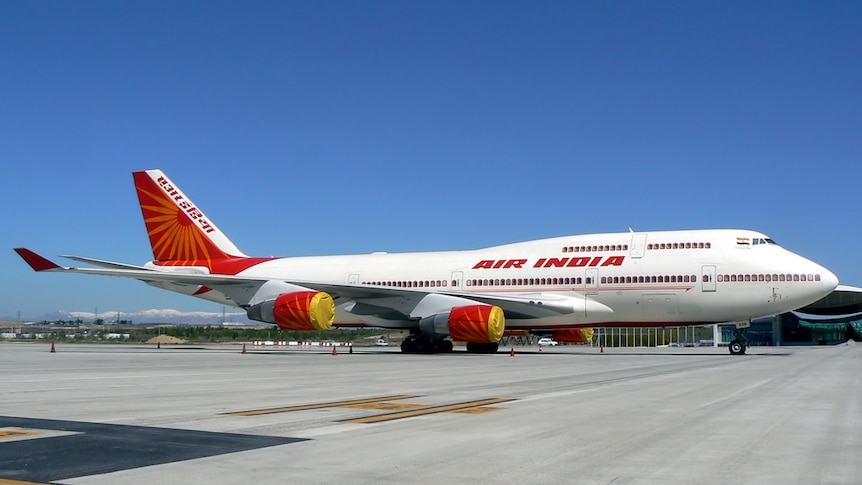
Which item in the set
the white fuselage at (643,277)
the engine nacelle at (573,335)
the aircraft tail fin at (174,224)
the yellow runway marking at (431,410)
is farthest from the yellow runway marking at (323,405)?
the aircraft tail fin at (174,224)

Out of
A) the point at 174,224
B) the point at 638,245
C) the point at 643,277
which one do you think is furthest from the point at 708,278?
the point at 174,224

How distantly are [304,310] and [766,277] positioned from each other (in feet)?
62.4

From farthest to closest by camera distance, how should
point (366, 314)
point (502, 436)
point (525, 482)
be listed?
point (366, 314) < point (502, 436) < point (525, 482)

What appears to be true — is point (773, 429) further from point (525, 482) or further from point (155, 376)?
point (155, 376)

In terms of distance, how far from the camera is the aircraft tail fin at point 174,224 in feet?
141

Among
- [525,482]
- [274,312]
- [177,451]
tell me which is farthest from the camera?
[274,312]

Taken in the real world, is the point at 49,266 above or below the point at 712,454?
above

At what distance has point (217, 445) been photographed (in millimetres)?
7422

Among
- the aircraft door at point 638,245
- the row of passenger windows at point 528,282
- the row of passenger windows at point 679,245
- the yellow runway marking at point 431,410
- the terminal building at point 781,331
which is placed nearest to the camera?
the yellow runway marking at point 431,410

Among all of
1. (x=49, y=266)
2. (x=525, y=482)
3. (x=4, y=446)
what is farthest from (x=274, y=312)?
(x=525, y=482)

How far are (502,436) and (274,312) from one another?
2750 cm

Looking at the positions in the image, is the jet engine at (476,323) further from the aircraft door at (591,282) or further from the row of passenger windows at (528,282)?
the aircraft door at (591,282)

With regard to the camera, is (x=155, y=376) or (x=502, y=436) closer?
(x=502, y=436)

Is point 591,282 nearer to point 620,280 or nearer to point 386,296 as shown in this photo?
point 620,280
